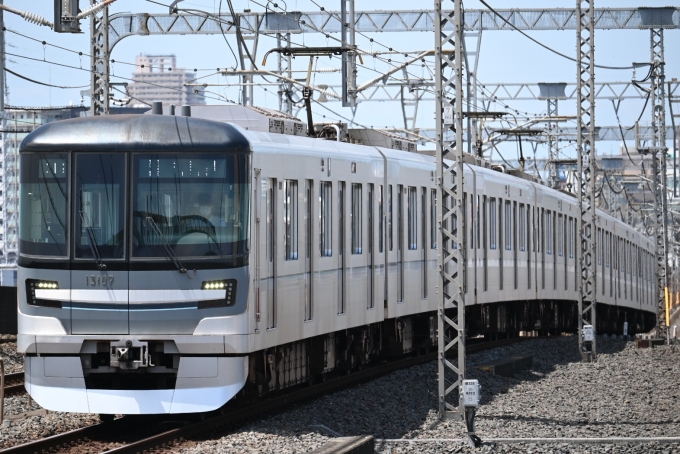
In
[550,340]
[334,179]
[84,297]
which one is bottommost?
[550,340]

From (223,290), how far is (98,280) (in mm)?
1116

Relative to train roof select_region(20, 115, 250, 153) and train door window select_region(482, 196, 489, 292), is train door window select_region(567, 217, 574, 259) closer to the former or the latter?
train door window select_region(482, 196, 489, 292)

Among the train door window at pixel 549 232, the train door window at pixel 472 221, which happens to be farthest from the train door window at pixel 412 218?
the train door window at pixel 549 232

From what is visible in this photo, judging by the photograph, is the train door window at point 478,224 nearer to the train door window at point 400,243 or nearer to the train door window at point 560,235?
the train door window at point 400,243

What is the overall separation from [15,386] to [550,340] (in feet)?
45.9

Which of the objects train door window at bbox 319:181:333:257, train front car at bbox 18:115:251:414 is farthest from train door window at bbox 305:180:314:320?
train front car at bbox 18:115:251:414

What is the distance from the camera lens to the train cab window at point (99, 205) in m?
11.8

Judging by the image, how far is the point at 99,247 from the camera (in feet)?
38.7

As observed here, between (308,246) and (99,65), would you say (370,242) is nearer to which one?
(308,246)

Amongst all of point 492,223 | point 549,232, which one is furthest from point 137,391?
point 549,232

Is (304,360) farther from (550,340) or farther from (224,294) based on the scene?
(550,340)

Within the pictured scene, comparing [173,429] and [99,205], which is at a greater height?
[99,205]

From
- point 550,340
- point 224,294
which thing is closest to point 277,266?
point 224,294

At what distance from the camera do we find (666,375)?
66.1ft
